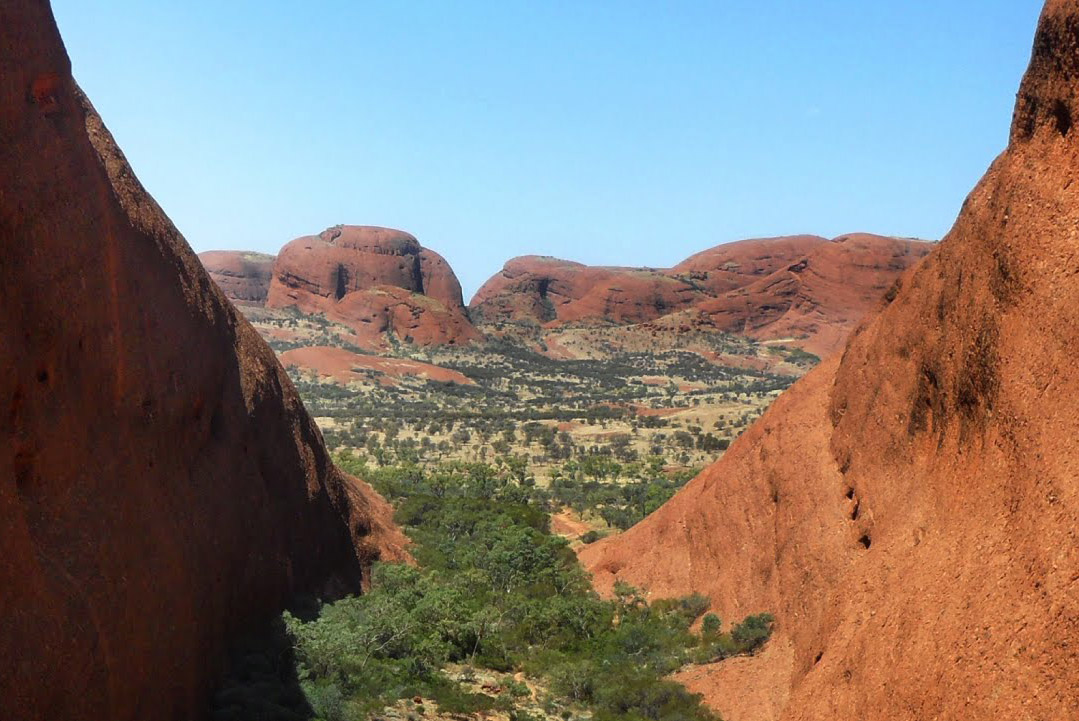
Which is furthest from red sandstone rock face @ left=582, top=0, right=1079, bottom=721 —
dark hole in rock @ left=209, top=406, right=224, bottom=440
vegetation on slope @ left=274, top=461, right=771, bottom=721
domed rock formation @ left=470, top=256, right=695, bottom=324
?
domed rock formation @ left=470, top=256, right=695, bottom=324

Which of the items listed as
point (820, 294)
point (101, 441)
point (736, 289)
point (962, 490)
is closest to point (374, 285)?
point (736, 289)

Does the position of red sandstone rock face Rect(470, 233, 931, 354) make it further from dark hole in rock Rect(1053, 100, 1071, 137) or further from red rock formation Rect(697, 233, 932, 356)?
dark hole in rock Rect(1053, 100, 1071, 137)

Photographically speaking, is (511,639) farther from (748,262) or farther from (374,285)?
(748,262)

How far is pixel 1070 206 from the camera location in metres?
9.03

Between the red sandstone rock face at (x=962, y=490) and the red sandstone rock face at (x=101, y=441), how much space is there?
25.0 feet

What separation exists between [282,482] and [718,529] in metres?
9.18

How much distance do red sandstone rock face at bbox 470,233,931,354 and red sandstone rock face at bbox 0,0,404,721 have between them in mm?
94508

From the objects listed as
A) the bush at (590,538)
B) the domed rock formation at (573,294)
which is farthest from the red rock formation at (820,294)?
the bush at (590,538)

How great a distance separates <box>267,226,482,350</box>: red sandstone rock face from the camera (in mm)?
106500

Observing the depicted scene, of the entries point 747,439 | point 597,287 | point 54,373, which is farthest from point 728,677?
point 597,287

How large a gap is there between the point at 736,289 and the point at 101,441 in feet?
429

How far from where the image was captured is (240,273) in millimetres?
144000

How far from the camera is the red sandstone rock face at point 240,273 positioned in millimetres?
140750

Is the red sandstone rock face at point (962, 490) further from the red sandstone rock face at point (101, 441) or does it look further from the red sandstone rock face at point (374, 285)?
the red sandstone rock face at point (374, 285)
